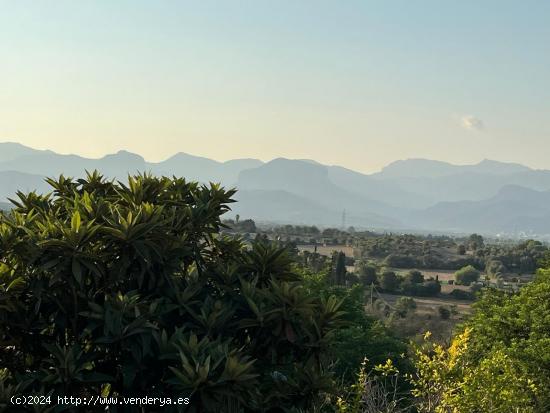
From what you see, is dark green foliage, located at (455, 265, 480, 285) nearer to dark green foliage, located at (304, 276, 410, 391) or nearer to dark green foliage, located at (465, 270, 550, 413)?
dark green foliage, located at (304, 276, 410, 391)

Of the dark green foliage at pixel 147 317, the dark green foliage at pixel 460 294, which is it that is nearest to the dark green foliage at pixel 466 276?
the dark green foliage at pixel 460 294

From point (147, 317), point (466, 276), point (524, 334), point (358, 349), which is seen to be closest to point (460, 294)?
point (466, 276)

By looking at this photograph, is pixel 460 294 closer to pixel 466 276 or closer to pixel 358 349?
pixel 466 276

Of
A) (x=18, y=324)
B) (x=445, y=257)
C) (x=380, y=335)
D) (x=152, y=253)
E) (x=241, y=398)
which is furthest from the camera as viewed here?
(x=445, y=257)

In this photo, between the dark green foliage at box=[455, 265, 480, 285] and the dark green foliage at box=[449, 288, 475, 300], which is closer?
the dark green foliage at box=[449, 288, 475, 300]

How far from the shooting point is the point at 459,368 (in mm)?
11844

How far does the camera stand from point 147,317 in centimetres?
709

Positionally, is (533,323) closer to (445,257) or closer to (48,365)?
(48,365)

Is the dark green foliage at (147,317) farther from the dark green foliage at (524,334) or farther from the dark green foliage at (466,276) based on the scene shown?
the dark green foliage at (466,276)

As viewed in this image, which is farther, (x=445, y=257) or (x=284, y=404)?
(x=445, y=257)

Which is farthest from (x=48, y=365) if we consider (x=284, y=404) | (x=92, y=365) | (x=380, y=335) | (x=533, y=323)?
(x=380, y=335)

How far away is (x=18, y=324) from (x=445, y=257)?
498 feet

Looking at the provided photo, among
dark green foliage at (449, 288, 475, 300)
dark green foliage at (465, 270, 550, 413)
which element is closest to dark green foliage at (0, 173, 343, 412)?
dark green foliage at (465, 270, 550, 413)

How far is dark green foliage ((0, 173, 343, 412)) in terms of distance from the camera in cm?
681
